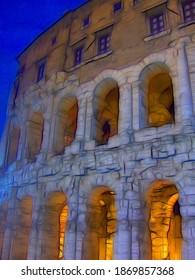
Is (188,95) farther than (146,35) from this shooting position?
No

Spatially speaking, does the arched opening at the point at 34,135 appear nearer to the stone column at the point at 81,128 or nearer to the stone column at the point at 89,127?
the stone column at the point at 81,128

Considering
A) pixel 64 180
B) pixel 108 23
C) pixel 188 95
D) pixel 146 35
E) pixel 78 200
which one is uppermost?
pixel 108 23

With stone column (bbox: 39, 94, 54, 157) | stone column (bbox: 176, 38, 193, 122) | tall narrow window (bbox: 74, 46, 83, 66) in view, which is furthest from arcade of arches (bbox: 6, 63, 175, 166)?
tall narrow window (bbox: 74, 46, 83, 66)

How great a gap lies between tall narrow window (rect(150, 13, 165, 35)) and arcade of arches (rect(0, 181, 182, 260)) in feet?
19.2

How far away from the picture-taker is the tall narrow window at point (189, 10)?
9.73m

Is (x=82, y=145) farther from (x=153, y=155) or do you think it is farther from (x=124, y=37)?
(x=124, y=37)

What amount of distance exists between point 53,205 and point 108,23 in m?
8.09

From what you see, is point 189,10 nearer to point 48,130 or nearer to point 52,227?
point 48,130

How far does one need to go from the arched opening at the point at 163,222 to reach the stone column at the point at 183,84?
2753 millimetres

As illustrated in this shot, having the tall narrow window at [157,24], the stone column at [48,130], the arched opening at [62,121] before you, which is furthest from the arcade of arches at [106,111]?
the tall narrow window at [157,24]

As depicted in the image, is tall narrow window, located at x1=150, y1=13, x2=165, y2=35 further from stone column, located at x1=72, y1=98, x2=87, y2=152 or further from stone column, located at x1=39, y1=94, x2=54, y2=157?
stone column, located at x1=39, y1=94, x2=54, y2=157

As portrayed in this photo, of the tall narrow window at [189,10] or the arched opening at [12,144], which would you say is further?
the arched opening at [12,144]

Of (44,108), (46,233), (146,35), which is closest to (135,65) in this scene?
(146,35)

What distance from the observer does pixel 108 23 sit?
11750 mm
